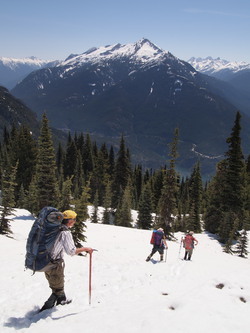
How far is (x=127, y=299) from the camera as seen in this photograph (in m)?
8.76

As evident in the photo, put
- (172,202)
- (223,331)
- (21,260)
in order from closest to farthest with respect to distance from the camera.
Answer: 1. (223,331)
2. (21,260)
3. (172,202)

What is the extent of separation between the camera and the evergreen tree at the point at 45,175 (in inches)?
1203

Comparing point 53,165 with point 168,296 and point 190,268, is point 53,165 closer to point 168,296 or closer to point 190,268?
point 190,268

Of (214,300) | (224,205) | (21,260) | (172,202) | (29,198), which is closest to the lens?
(214,300)

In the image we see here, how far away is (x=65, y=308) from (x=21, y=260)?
6.54 m

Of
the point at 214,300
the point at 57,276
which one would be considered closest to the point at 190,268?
the point at 214,300

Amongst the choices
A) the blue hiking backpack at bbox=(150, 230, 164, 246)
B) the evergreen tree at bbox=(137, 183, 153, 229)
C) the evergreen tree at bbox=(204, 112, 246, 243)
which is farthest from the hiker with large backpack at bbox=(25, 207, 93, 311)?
the evergreen tree at bbox=(137, 183, 153, 229)

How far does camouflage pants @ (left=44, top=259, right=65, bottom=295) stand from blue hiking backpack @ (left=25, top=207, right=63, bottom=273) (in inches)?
11.7

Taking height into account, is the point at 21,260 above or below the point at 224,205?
below

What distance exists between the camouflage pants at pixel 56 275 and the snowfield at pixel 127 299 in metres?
0.55

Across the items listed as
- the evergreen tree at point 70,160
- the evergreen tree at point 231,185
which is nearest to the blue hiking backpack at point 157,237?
the evergreen tree at point 231,185

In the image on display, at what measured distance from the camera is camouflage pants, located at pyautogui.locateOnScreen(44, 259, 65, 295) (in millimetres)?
7090

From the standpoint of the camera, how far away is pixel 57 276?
24.0 feet

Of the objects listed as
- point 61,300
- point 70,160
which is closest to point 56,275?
point 61,300
